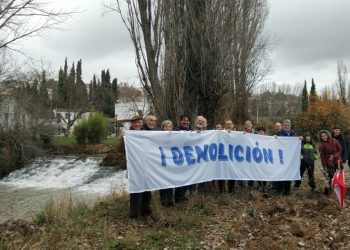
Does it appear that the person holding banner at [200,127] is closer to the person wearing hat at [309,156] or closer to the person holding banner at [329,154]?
the person wearing hat at [309,156]

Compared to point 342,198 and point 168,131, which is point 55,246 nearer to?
point 168,131

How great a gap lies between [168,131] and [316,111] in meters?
29.8

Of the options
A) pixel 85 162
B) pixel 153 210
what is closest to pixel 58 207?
pixel 153 210

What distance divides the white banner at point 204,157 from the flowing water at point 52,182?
6.55m

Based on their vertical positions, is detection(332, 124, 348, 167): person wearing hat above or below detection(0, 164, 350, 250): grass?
above

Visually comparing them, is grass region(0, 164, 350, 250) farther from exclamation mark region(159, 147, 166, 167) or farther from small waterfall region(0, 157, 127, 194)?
A: small waterfall region(0, 157, 127, 194)

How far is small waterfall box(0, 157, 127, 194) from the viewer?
21.4 metres

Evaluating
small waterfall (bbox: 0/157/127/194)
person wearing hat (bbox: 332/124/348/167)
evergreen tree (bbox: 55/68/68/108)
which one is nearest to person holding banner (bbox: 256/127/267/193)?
person wearing hat (bbox: 332/124/348/167)

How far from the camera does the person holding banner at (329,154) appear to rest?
10430 millimetres

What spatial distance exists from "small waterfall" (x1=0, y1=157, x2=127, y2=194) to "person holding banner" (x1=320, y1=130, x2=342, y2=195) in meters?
11.1

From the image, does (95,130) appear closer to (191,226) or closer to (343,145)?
(343,145)

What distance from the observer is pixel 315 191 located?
1113cm

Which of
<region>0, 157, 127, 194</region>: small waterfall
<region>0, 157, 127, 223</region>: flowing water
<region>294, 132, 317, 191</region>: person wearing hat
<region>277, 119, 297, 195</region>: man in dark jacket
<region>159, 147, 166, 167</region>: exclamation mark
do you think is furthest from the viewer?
<region>0, 157, 127, 194</region>: small waterfall

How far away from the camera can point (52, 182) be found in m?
23.8
